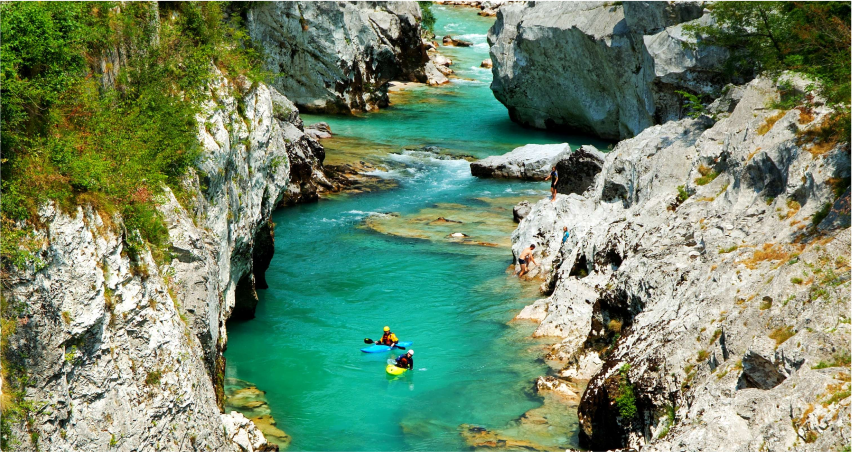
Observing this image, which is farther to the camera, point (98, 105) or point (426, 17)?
point (426, 17)

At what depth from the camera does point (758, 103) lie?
18297mm

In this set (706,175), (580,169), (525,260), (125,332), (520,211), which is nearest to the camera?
(125,332)

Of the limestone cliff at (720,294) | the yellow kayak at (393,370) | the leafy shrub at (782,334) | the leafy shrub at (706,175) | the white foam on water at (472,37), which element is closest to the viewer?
the limestone cliff at (720,294)

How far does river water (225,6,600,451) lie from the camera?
681 inches

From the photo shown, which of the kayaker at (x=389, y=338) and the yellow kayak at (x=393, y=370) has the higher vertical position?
the kayaker at (x=389, y=338)

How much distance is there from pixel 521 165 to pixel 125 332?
95.7 ft

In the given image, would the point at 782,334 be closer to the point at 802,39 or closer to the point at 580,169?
the point at 802,39

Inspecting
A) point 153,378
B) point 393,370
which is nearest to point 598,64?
point 393,370

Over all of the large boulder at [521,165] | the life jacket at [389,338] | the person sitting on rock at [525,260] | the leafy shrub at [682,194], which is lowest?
the life jacket at [389,338]

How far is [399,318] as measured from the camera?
2298cm

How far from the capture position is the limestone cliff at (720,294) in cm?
1091

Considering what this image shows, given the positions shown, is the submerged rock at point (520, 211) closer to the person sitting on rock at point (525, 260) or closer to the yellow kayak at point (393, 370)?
the person sitting on rock at point (525, 260)

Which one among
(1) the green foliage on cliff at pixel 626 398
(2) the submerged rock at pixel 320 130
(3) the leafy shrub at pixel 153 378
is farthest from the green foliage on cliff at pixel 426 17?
(3) the leafy shrub at pixel 153 378

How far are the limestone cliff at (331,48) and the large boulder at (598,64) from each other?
8.29 metres
